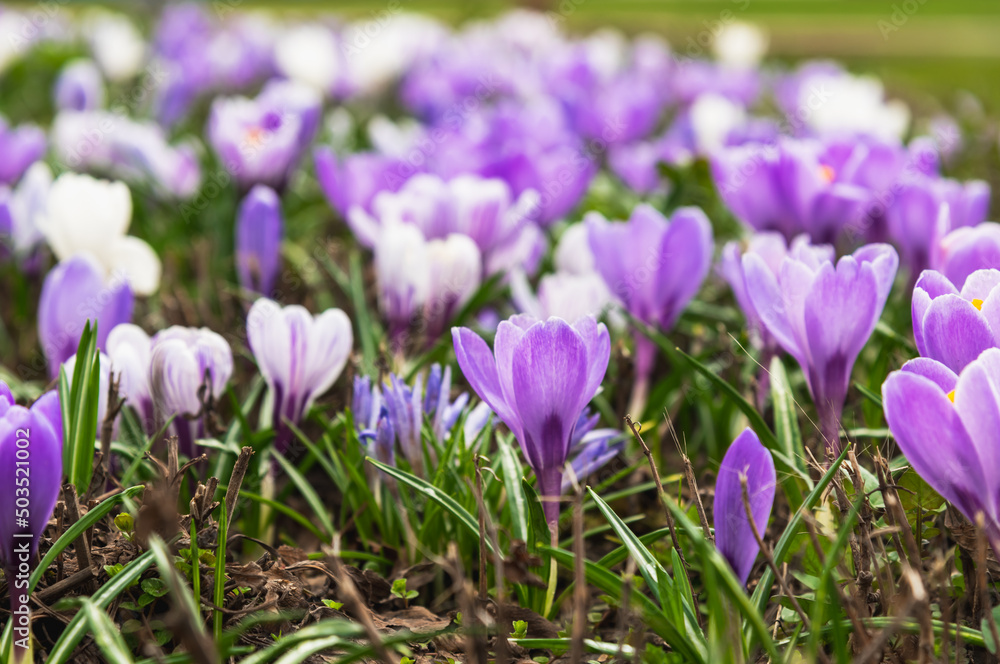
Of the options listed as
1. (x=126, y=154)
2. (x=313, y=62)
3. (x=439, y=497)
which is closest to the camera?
(x=439, y=497)

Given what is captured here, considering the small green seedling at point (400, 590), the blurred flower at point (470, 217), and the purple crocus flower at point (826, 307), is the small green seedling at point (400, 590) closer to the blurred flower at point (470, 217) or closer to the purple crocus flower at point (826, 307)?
the purple crocus flower at point (826, 307)

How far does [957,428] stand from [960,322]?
182 millimetres

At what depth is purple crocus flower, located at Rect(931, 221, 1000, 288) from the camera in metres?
1.41

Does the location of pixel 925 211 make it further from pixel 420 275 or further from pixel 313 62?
pixel 313 62

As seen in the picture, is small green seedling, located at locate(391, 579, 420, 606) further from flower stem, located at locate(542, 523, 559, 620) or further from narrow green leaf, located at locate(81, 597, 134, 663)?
narrow green leaf, located at locate(81, 597, 134, 663)

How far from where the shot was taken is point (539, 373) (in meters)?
1.16

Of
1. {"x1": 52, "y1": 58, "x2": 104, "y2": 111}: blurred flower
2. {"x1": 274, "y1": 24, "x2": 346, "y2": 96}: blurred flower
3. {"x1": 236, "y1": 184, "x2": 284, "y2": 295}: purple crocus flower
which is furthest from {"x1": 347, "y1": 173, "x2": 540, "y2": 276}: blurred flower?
{"x1": 274, "y1": 24, "x2": 346, "y2": 96}: blurred flower

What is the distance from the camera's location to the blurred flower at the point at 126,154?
271 cm

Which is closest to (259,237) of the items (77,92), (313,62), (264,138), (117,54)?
(264,138)

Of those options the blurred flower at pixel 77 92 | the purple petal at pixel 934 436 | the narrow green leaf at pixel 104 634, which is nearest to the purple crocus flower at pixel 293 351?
the narrow green leaf at pixel 104 634

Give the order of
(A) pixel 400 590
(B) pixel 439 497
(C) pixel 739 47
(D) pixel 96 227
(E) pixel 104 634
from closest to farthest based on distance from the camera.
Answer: (E) pixel 104 634, (B) pixel 439 497, (A) pixel 400 590, (D) pixel 96 227, (C) pixel 739 47

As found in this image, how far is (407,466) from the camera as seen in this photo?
1.45 metres

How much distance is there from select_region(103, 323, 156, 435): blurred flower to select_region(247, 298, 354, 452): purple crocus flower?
17 centimetres

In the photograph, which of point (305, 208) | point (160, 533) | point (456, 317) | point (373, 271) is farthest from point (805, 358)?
point (305, 208)
